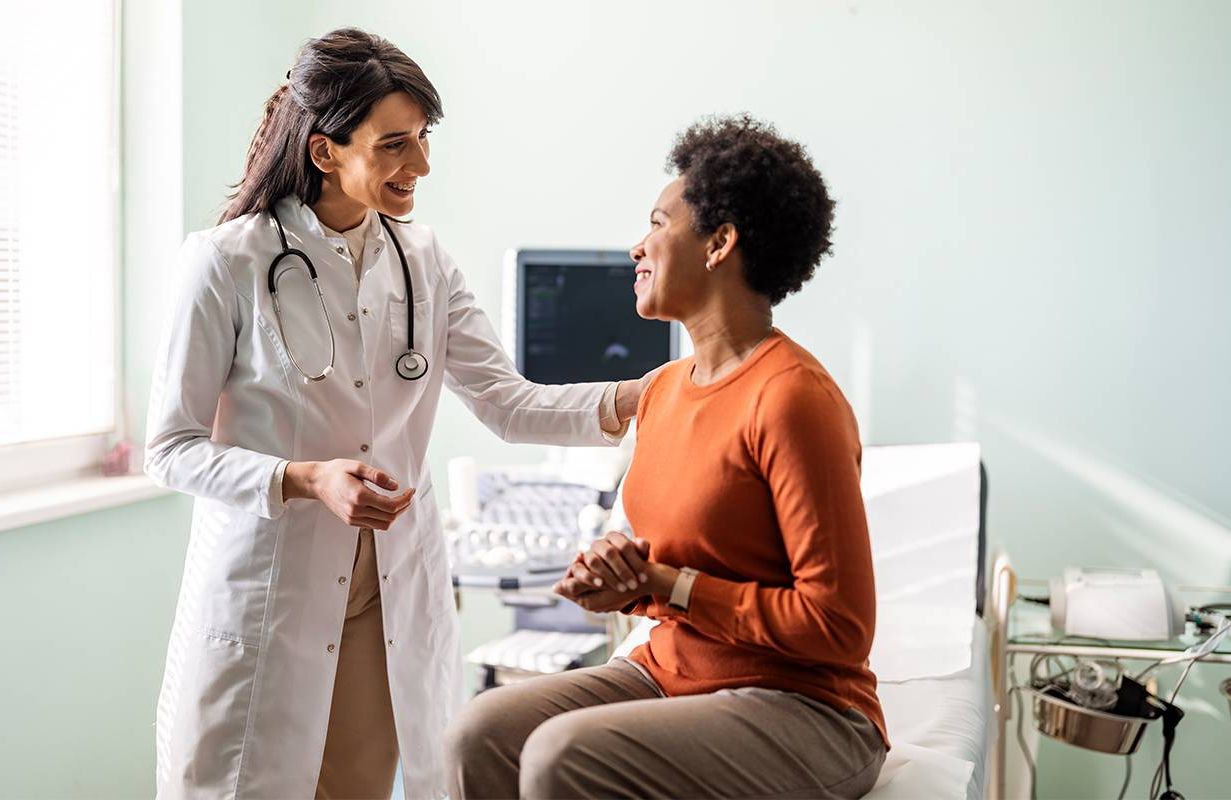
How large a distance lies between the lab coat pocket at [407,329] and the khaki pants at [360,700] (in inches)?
10.2

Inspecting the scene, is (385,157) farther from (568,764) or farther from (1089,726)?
(1089,726)

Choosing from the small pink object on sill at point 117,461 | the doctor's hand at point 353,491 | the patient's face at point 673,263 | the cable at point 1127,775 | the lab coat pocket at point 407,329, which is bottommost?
the cable at point 1127,775

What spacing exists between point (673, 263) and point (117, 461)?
1740mm

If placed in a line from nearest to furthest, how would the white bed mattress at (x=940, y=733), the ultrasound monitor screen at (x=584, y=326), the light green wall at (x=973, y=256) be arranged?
the white bed mattress at (x=940, y=733) → the light green wall at (x=973, y=256) → the ultrasound monitor screen at (x=584, y=326)

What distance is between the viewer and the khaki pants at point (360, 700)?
1621mm

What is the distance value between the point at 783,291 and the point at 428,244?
61 centimetres

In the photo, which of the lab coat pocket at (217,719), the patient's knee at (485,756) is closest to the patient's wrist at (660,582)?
the patient's knee at (485,756)

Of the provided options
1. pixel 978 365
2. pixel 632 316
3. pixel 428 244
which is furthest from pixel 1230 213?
pixel 428 244

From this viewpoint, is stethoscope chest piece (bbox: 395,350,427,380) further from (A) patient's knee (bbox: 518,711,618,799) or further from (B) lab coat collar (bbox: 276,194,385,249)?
(A) patient's knee (bbox: 518,711,618,799)

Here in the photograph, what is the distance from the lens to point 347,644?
1620 millimetres

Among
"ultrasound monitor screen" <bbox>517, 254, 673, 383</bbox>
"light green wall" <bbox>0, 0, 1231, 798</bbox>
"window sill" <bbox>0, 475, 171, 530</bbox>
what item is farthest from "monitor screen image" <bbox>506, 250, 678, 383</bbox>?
"window sill" <bbox>0, 475, 171, 530</bbox>

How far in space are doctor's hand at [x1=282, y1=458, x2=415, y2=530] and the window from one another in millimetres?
1299

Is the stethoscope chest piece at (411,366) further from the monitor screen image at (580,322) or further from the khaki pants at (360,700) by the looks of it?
the monitor screen image at (580,322)

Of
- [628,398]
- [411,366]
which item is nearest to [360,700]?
[411,366]
